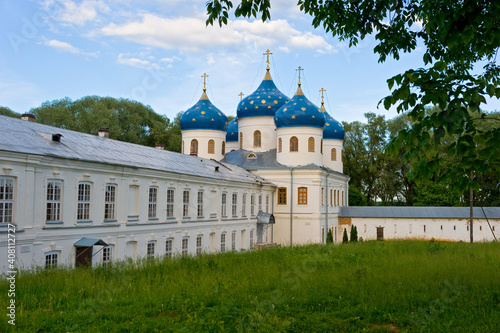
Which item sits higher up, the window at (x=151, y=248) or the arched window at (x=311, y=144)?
the arched window at (x=311, y=144)

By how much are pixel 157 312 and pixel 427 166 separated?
15.0 feet

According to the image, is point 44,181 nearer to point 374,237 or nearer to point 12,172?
point 12,172

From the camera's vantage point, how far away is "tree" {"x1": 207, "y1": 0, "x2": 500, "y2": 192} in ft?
18.0

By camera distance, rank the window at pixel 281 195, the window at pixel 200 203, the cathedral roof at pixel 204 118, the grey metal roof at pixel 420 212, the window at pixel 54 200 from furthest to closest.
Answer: the cathedral roof at pixel 204 118 < the grey metal roof at pixel 420 212 < the window at pixel 281 195 < the window at pixel 200 203 < the window at pixel 54 200

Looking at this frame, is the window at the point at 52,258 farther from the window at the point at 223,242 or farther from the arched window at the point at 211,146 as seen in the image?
the arched window at the point at 211,146

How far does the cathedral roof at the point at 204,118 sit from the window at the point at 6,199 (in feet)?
83.4

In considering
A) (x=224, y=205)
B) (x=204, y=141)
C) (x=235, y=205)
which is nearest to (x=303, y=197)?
(x=235, y=205)

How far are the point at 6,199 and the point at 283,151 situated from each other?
2418 cm

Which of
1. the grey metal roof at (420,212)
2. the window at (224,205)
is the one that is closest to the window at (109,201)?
the window at (224,205)

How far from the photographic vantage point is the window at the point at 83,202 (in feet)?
53.5

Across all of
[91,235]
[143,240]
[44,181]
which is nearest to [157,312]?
[44,181]

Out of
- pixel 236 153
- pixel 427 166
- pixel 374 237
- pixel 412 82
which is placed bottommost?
pixel 374 237

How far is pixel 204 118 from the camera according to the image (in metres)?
38.3

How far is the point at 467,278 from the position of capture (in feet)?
32.6
